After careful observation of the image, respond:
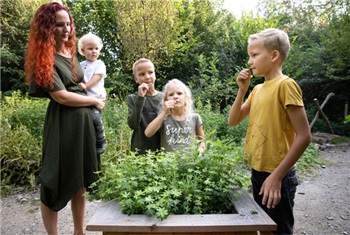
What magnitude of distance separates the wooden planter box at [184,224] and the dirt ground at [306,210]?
7.52ft

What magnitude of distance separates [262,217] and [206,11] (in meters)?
10.8

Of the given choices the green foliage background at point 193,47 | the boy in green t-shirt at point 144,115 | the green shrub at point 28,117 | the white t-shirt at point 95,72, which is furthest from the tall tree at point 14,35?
the boy in green t-shirt at point 144,115

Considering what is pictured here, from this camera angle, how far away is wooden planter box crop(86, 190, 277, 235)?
3.54ft

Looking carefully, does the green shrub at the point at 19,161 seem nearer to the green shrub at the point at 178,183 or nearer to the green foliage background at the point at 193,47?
the green foliage background at the point at 193,47

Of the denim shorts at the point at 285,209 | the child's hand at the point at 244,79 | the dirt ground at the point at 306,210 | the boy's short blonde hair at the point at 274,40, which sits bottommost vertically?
the dirt ground at the point at 306,210

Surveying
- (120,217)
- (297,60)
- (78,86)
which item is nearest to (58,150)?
(78,86)

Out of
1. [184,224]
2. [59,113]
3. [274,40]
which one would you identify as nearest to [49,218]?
[59,113]

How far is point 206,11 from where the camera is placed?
11.0 m

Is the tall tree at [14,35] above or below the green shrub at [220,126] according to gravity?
above

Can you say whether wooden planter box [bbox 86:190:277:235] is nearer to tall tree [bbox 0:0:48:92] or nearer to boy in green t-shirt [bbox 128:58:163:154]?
boy in green t-shirt [bbox 128:58:163:154]

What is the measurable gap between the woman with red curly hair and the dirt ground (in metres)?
1.18

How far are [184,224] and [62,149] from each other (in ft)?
4.61

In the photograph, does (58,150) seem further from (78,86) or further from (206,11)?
(206,11)

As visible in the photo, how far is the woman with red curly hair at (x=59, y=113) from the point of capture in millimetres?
2078
